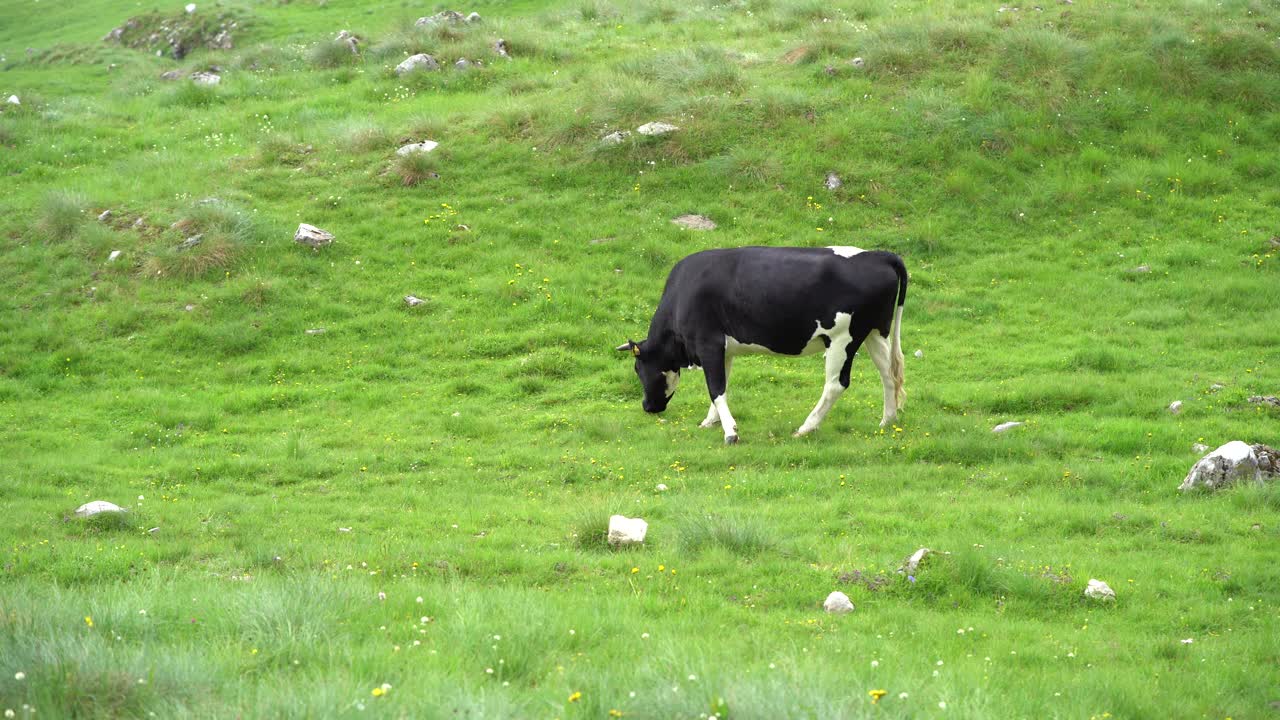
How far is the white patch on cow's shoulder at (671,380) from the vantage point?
15989 millimetres

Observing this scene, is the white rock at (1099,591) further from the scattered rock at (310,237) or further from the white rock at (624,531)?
the scattered rock at (310,237)

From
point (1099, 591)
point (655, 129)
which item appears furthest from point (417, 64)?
point (1099, 591)

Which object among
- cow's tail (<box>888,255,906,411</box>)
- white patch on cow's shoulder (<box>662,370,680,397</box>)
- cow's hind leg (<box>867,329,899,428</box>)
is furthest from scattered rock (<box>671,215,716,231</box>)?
cow's hind leg (<box>867,329,899,428</box>)

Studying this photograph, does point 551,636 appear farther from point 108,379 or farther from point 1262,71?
point 1262,71

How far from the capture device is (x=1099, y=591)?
29.6 ft

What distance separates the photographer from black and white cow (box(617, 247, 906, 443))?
47.1ft

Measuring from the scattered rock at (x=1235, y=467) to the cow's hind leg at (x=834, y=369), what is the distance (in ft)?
14.0

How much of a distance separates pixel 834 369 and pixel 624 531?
499 cm

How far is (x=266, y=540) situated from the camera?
10953 mm

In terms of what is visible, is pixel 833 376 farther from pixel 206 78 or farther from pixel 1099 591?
pixel 206 78

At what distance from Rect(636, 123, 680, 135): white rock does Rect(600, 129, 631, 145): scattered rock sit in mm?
285

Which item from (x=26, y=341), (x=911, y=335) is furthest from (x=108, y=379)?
(x=911, y=335)

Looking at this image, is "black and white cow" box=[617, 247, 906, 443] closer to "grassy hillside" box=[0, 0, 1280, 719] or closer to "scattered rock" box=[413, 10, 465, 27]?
"grassy hillside" box=[0, 0, 1280, 719]

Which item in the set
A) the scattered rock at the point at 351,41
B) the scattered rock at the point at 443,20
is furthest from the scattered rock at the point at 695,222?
the scattered rock at the point at 351,41
